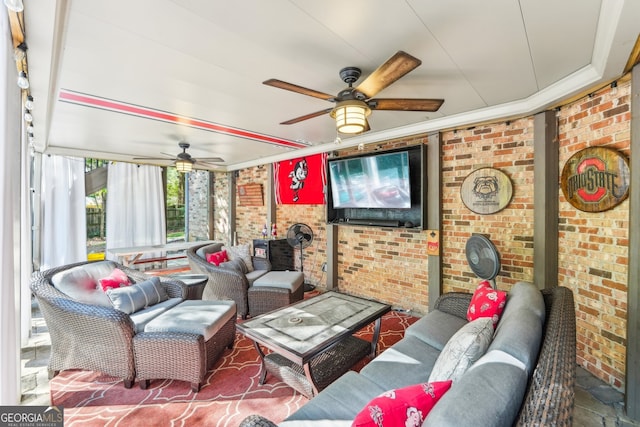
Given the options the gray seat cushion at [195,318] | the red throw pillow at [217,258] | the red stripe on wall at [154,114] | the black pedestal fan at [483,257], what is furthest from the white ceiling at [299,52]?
the gray seat cushion at [195,318]

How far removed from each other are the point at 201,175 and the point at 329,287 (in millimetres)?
4453

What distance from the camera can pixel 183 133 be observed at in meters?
3.78

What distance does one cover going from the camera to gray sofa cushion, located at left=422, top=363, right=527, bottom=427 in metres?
0.80

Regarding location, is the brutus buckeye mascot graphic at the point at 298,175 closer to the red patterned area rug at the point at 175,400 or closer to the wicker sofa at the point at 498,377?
the red patterned area rug at the point at 175,400

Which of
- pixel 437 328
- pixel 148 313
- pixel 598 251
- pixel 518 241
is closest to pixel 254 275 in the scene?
pixel 148 313

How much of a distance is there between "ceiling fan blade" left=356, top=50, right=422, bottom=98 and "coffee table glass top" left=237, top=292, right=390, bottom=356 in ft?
5.47

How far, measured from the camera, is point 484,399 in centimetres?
87

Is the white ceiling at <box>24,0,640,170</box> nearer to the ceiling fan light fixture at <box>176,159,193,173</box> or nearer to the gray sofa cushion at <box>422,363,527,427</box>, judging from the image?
the ceiling fan light fixture at <box>176,159,193,173</box>

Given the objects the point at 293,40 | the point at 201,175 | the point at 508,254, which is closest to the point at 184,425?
the point at 293,40

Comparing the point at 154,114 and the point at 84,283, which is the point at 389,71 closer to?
the point at 154,114

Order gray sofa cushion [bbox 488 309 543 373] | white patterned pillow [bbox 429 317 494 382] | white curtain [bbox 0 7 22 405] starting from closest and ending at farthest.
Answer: white curtain [bbox 0 7 22 405] → gray sofa cushion [bbox 488 309 543 373] → white patterned pillow [bbox 429 317 494 382]

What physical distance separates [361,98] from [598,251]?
2198 mm

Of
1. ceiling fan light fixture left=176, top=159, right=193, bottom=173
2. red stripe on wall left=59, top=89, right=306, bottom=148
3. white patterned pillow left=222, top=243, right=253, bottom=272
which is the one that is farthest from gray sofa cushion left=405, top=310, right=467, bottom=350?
ceiling fan light fixture left=176, top=159, right=193, bottom=173

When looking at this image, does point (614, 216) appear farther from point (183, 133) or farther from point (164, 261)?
point (164, 261)
